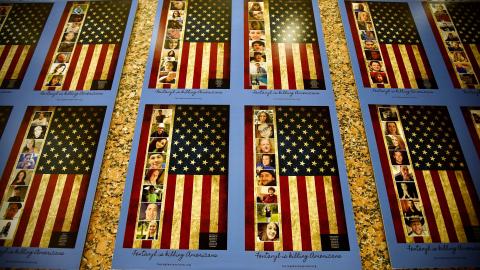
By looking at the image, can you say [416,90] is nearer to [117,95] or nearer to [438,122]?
[438,122]

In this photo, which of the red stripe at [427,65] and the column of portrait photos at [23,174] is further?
the red stripe at [427,65]

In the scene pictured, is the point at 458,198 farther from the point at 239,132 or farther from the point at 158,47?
the point at 158,47

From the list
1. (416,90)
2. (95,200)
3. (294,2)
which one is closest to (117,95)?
(95,200)

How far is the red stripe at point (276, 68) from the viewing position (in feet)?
10.5

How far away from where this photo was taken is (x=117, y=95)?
316cm

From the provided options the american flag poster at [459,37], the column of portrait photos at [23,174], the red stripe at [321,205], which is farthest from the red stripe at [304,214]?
the column of portrait photos at [23,174]

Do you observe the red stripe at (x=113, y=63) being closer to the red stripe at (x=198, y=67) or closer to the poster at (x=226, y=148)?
the poster at (x=226, y=148)

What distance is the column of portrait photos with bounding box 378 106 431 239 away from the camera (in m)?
2.60

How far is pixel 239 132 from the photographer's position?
9.70 feet

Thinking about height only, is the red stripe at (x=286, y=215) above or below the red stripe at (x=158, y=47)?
below

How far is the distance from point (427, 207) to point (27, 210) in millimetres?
3490

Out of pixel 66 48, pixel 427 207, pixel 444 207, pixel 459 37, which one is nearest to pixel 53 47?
pixel 66 48

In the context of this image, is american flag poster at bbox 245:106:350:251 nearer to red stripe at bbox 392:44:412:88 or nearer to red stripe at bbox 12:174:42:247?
red stripe at bbox 392:44:412:88

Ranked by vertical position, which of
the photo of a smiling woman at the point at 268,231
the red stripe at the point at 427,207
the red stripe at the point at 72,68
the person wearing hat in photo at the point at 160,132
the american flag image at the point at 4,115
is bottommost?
the photo of a smiling woman at the point at 268,231
